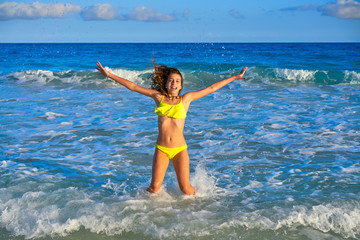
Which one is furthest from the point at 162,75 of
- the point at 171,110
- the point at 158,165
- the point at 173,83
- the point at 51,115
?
the point at 51,115

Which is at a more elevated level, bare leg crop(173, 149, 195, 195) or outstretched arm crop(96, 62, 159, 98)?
outstretched arm crop(96, 62, 159, 98)

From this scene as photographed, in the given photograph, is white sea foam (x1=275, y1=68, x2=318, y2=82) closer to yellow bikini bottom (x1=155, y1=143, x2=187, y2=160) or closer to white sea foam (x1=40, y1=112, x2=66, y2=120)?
white sea foam (x1=40, y1=112, x2=66, y2=120)

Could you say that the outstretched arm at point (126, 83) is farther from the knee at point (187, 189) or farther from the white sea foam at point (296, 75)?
the white sea foam at point (296, 75)

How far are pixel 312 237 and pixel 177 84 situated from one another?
8.15ft

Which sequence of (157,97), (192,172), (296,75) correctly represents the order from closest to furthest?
(157,97)
(192,172)
(296,75)

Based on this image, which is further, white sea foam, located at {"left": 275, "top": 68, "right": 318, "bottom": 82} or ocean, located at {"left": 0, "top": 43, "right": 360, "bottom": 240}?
white sea foam, located at {"left": 275, "top": 68, "right": 318, "bottom": 82}

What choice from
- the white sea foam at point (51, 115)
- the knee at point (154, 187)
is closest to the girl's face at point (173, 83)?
the knee at point (154, 187)

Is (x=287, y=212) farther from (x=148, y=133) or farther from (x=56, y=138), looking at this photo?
(x=56, y=138)

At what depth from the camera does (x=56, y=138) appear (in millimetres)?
8078


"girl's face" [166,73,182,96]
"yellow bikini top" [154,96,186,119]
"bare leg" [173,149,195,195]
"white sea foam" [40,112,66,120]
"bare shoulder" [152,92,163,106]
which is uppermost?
"girl's face" [166,73,182,96]

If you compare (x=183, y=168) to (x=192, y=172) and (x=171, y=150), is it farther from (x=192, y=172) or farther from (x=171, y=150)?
(x=192, y=172)

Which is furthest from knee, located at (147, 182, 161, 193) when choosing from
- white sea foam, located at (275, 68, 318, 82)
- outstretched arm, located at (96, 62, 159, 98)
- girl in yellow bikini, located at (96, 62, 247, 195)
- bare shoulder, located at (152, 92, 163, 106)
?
white sea foam, located at (275, 68, 318, 82)

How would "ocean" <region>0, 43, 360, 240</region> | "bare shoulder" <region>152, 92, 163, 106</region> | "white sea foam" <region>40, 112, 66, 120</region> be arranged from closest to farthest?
"ocean" <region>0, 43, 360, 240</region> < "bare shoulder" <region>152, 92, 163, 106</region> < "white sea foam" <region>40, 112, 66, 120</region>

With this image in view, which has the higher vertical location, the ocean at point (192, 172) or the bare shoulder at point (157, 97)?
the bare shoulder at point (157, 97)
